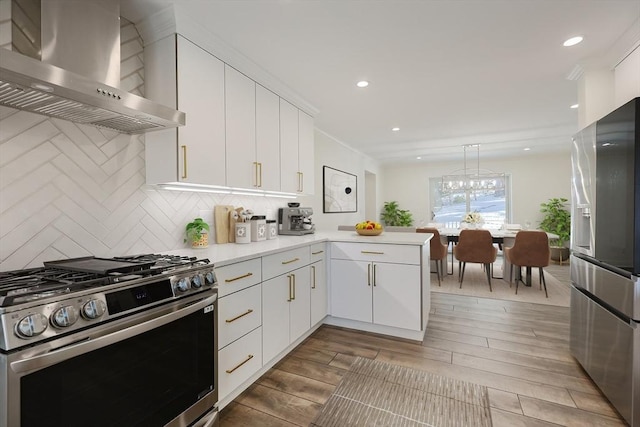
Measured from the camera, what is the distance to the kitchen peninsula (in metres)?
1.86

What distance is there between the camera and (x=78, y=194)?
169cm

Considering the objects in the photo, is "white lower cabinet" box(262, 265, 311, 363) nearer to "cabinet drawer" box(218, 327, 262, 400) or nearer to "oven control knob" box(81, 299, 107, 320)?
"cabinet drawer" box(218, 327, 262, 400)

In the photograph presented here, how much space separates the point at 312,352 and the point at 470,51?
2.81 meters

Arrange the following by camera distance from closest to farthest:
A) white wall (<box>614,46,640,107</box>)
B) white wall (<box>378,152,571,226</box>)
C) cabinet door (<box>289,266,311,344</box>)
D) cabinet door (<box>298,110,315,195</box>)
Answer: white wall (<box>614,46,640,107</box>)
cabinet door (<box>289,266,311,344</box>)
cabinet door (<box>298,110,315,195</box>)
white wall (<box>378,152,571,226</box>)

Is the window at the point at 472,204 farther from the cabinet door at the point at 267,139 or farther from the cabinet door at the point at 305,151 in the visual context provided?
the cabinet door at the point at 267,139

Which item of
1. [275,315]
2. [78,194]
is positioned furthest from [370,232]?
[78,194]

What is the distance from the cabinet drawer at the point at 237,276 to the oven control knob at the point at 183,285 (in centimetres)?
31

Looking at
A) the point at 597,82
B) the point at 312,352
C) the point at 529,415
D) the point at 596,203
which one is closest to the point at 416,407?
the point at 529,415

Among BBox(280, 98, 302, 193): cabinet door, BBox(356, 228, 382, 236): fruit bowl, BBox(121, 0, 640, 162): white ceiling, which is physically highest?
BBox(121, 0, 640, 162): white ceiling

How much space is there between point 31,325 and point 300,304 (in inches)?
74.6

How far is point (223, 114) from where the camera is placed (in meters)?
2.29

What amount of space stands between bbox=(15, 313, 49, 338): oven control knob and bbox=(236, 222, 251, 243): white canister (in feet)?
5.66

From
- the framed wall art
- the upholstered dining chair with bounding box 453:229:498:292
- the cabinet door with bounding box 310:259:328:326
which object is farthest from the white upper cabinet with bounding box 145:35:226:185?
the upholstered dining chair with bounding box 453:229:498:292

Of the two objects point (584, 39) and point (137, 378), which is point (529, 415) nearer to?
point (137, 378)
